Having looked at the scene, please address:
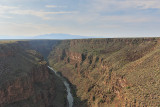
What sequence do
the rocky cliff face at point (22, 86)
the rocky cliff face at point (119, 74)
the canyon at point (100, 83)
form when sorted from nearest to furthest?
the rocky cliff face at point (119, 74) → the canyon at point (100, 83) → the rocky cliff face at point (22, 86)

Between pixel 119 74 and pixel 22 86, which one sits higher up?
pixel 119 74

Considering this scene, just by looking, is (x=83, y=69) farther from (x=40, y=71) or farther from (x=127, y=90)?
(x=127, y=90)

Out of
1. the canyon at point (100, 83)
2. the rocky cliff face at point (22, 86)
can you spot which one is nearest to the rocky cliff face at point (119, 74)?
the canyon at point (100, 83)

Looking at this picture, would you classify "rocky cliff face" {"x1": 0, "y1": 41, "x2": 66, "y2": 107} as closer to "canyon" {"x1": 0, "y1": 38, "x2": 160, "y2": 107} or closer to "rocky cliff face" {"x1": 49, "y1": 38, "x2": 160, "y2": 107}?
"canyon" {"x1": 0, "y1": 38, "x2": 160, "y2": 107}

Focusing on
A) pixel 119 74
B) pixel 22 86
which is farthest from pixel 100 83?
pixel 22 86

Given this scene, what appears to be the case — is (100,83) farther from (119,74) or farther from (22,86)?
(22,86)

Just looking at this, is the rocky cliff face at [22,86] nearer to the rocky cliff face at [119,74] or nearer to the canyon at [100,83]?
the canyon at [100,83]

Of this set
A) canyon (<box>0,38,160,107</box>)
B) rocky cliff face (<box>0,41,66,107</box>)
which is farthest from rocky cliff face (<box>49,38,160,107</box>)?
rocky cliff face (<box>0,41,66,107</box>)

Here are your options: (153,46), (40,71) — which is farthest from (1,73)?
(153,46)
